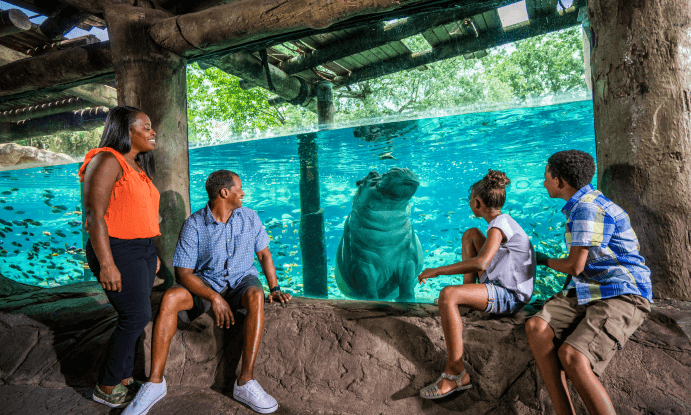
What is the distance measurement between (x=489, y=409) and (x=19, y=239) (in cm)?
4597

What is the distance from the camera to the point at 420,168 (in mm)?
18719

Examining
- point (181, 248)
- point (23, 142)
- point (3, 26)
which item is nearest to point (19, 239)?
point (23, 142)

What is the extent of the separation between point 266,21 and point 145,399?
304cm

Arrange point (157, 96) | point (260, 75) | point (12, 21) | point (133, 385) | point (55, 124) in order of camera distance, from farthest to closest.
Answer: point (55, 124)
point (260, 75)
point (12, 21)
point (157, 96)
point (133, 385)

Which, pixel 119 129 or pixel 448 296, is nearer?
pixel 448 296

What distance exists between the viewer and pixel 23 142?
11.0m

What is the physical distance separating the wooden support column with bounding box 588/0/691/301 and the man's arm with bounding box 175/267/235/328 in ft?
9.06

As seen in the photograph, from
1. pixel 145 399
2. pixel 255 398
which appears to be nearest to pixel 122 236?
pixel 145 399

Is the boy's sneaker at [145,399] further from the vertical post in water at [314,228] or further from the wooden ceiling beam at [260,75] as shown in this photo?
the vertical post in water at [314,228]

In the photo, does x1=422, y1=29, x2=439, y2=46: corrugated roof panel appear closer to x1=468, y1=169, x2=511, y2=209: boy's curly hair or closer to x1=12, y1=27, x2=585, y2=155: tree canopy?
x1=12, y1=27, x2=585, y2=155: tree canopy

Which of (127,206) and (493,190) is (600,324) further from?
A: (127,206)

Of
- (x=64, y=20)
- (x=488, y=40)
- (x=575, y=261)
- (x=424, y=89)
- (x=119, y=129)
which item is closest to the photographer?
(x=575, y=261)

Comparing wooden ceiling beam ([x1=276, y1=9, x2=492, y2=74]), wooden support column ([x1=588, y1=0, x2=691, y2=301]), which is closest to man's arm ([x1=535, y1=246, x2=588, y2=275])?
wooden support column ([x1=588, y1=0, x2=691, y2=301])

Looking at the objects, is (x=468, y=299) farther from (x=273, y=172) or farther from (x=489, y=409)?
(x=273, y=172)
